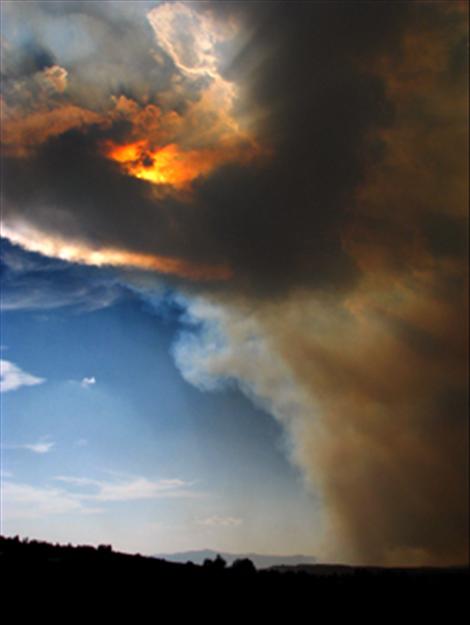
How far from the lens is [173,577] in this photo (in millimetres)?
62594

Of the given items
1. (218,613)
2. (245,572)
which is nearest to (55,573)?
(218,613)

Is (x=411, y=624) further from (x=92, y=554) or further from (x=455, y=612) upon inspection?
(x=92, y=554)

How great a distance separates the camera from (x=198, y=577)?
64750 millimetres

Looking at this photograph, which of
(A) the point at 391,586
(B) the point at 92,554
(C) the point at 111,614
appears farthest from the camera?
(A) the point at 391,586

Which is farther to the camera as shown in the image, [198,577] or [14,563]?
[198,577]

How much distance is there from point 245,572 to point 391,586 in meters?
19.7

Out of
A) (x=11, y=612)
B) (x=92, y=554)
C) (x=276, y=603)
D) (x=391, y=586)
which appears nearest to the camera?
(x=11, y=612)

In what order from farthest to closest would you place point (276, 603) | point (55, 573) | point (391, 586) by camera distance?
1. point (391, 586)
2. point (276, 603)
3. point (55, 573)

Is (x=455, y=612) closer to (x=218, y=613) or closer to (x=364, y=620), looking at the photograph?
(x=364, y=620)

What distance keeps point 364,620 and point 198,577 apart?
17734mm

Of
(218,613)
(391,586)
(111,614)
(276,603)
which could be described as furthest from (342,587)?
(111,614)

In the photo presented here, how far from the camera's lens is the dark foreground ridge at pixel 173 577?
53597 mm

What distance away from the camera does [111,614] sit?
46.7 meters

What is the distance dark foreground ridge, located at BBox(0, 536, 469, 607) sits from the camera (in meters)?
53.6
